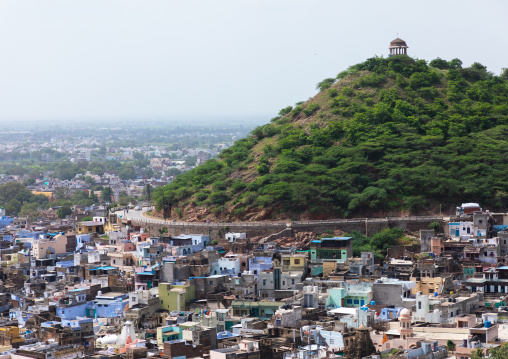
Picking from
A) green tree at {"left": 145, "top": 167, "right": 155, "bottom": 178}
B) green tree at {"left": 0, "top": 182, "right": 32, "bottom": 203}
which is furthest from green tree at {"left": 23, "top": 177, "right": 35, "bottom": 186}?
green tree at {"left": 0, "top": 182, "right": 32, "bottom": 203}

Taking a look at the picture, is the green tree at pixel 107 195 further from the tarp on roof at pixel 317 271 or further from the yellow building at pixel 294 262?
the tarp on roof at pixel 317 271

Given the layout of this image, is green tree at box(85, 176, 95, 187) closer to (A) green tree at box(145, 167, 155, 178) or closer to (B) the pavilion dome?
(A) green tree at box(145, 167, 155, 178)

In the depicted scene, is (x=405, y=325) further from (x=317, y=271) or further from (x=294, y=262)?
(x=294, y=262)

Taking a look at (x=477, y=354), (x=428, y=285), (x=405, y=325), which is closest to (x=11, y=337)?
(x=405, y=325)

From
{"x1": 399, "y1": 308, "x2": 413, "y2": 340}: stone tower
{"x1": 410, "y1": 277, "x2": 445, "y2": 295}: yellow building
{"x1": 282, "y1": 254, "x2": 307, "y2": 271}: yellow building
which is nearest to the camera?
{"x1": 399, "y1": 308, "x2": 413, "y2": 340}: stone tower

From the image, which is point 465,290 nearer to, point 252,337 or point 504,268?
point 504,268

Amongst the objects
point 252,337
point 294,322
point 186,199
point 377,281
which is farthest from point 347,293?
point 186,199
